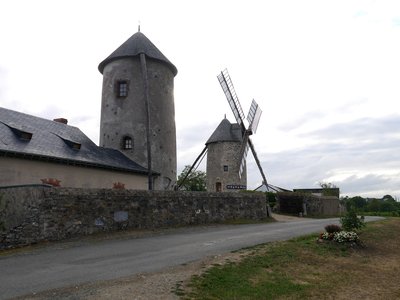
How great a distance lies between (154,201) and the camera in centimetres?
1880

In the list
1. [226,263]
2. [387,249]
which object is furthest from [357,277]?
[387,249]

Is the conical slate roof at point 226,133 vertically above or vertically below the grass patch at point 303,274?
above

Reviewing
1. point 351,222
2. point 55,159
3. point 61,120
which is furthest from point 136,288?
point 61,120

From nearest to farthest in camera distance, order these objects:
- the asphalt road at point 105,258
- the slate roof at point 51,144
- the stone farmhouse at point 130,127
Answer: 1. the asphalt road at point 105,258
2. the slate roof at point 51,144
3. the stone farmhouse at point 130,127

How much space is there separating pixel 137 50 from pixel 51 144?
1065cm

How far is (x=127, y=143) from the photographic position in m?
27.9

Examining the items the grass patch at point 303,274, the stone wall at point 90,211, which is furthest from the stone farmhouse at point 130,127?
the grass patch at point 303,274

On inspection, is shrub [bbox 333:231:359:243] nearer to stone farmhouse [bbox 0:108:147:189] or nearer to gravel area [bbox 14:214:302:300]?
gravel area [bbox 14:214:302:300]

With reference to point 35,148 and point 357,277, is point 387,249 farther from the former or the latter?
point 35,148

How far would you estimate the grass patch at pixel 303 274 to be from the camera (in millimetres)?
8570

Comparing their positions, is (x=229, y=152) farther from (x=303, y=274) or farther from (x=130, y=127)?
(x=303, y=274)

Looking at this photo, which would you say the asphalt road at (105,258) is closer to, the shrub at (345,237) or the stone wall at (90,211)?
the stone wall at (90,211)

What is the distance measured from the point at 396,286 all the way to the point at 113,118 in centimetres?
2172

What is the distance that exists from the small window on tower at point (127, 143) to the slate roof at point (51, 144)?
3.51ft
